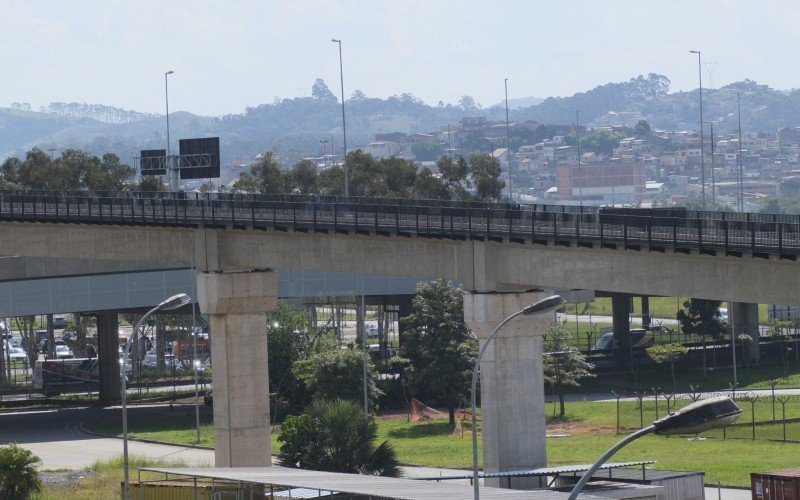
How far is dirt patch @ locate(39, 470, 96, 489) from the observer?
62.0 meters

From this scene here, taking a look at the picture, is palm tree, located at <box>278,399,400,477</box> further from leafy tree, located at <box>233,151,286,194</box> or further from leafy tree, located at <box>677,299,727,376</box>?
leafy tree, located at <box>233,151,286,194</box>

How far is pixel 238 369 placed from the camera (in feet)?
218

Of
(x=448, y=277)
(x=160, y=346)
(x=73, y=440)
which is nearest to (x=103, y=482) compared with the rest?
(x=448, y=277)

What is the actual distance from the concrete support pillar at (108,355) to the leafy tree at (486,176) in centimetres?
5087

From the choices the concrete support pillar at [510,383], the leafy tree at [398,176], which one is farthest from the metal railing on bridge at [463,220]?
Answer: the leafy tree at [398,176]

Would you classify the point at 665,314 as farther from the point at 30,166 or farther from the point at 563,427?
the point at 563,427

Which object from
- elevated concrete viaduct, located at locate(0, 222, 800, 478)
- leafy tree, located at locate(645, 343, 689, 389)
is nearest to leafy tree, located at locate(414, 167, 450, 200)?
leafy tree, located at locate(645, 343, 689, 389)

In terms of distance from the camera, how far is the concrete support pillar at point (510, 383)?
183ft

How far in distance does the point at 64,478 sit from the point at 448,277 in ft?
62.8

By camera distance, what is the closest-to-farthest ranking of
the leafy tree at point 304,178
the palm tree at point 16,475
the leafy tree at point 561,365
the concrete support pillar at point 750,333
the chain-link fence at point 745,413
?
the palm tree at point 16,475 → the chain-link fence at point 745,413 → the leafy tree at point 561,365 → the concrete support pillar at point 750,333 → the leafy tree at point 304,178

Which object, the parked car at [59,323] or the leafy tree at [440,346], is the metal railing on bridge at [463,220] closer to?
the leafy tree at [440,346]

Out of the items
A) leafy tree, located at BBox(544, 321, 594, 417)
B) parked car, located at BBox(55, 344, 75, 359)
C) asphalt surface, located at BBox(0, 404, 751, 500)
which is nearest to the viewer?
asphalt surface, located at BBox(0, 404, 751, 500)

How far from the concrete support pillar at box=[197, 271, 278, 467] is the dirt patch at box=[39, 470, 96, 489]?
5.93 meters

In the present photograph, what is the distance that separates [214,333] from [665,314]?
4294 inches
